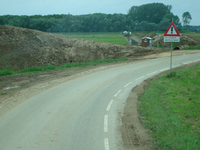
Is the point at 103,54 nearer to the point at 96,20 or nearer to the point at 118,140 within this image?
the point at 118,140

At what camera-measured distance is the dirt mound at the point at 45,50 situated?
69.5 feet

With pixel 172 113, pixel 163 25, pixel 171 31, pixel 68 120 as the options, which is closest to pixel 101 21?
pixel 163 25

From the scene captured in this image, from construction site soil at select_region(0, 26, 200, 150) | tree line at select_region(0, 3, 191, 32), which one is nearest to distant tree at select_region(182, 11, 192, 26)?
tree line at select_region(0, 3, 191, 32)

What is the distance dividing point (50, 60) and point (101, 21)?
7461 centimetres

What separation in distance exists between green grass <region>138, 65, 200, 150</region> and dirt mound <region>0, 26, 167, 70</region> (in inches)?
546

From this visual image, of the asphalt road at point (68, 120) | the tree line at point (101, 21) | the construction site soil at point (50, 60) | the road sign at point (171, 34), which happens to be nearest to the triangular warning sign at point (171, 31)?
the road sign at point (171, 34)

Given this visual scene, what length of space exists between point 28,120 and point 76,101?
2.78 m

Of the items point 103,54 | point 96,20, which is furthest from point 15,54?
Answer: point 96,20

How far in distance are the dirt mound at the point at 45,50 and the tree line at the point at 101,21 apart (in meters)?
24.9

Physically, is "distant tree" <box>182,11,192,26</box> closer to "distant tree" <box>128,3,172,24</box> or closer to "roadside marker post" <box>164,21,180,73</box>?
"distant tree" <box>128,3,172,24</box>

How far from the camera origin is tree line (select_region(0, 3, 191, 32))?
50.0 meters

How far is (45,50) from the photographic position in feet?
78.5

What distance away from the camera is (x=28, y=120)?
7324 mm

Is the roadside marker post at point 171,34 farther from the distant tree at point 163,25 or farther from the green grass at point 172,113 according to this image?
the distant tree at point 163,25
